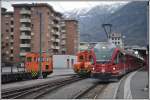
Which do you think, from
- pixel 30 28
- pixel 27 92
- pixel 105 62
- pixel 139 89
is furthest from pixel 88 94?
pixel 30 28

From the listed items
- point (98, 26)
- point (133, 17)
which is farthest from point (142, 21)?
point (98, 26)

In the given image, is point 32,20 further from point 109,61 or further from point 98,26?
point 109,61

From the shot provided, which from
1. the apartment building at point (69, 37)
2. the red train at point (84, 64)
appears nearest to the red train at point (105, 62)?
the red train at point (84, 64)

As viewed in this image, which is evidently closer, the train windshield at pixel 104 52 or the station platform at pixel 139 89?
the station platform at pixel 139 89

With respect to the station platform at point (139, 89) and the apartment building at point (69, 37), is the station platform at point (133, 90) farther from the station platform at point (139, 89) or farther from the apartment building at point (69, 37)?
the apartment building at point (69, 37)

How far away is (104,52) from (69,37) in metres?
85.6

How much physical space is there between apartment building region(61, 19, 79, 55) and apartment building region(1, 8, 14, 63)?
844 inches

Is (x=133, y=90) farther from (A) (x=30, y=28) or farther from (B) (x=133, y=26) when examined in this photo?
(A) (x=30, y=28)

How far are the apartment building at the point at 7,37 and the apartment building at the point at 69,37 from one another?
70.3 ft

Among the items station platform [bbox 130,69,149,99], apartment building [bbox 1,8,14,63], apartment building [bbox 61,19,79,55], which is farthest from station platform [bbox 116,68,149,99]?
apartment building [bbox 61,19,79,55]

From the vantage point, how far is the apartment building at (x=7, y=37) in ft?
291

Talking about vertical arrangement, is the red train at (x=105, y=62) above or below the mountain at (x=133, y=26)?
below

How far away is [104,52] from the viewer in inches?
1019

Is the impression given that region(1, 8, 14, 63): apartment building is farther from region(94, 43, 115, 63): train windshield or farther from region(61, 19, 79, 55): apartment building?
region(94, 43, 115, 63): train windshield
